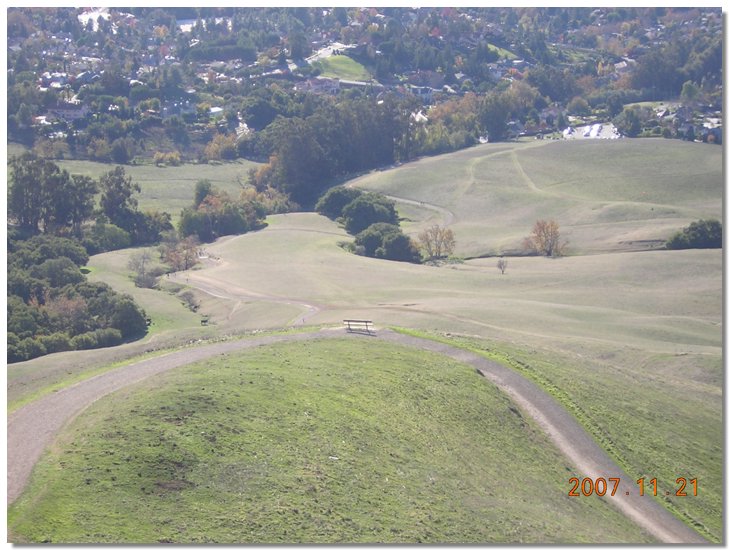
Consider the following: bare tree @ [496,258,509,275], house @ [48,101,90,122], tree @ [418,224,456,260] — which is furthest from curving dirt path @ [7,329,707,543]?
house @ [48,101,90,122]

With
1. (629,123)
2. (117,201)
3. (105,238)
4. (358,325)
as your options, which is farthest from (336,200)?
(358,325)

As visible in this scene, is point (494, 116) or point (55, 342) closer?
point (55, 342)

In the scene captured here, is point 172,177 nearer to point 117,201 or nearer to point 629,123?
point 117,201

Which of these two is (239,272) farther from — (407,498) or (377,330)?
(407,498)

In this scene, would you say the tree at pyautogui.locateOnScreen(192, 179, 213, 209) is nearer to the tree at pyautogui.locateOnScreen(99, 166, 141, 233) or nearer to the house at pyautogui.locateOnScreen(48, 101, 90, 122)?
the tree at pyautogui.locateOnScreen(99, 166, 141, 233)

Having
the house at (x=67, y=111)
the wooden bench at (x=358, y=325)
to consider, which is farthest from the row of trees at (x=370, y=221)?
the house at (x=67, y=111)

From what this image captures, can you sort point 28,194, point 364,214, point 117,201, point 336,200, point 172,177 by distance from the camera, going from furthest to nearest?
1. point 172,177
2. point 336,200
3. point 364,214
4. point 117,201
5. point 28,194

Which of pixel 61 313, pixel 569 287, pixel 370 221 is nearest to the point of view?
pixel 61 313

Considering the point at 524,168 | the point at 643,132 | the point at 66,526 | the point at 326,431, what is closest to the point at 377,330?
the point at 326,431
